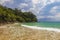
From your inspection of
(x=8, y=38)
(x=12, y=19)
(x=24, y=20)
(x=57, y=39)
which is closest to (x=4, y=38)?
(x=8, y=38)

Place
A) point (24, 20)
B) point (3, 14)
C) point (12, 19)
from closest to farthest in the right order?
point (3, 14)
point (12, 19)
point (24, 20)

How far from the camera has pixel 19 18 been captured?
27.5 meters

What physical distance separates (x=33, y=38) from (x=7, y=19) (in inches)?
654

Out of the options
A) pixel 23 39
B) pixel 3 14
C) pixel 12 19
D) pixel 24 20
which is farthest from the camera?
pixel 24 20

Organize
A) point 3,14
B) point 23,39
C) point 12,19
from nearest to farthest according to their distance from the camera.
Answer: point 23,39, point 3,14, point 12,19

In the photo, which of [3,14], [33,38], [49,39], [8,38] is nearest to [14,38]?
[8,38]

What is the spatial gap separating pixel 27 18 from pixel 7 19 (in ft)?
19.7

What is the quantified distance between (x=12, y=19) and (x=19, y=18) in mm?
1459

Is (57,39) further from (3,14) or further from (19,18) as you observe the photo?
(19,18)

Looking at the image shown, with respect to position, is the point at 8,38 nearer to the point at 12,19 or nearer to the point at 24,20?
the point at 12,19

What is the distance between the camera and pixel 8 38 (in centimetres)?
733

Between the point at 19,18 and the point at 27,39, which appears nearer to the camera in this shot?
the point at 27,39

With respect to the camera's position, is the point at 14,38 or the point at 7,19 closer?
the point at 14,38

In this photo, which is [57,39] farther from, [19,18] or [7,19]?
[19,18]
